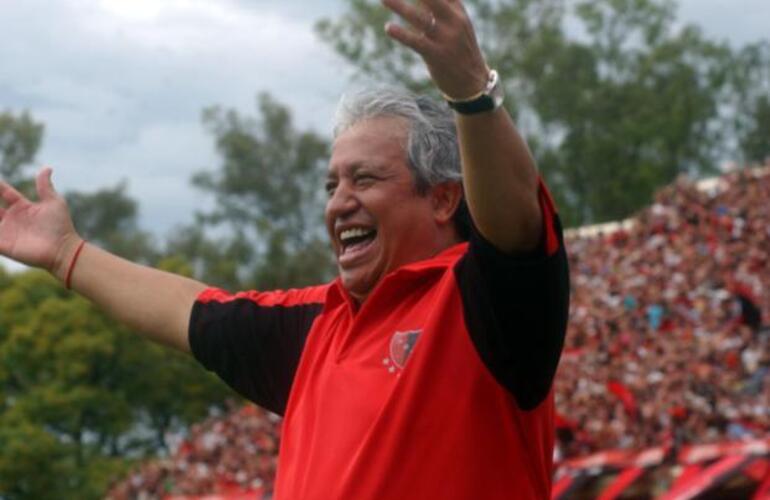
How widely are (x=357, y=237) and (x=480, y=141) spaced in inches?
21.7

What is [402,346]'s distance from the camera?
2.88 m

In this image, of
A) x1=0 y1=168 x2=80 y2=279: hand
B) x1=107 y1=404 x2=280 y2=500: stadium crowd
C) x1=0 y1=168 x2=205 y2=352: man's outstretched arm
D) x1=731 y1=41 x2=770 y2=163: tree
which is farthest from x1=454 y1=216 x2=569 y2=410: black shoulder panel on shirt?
x1=731 y1=41 x2=770 y2=163: tree

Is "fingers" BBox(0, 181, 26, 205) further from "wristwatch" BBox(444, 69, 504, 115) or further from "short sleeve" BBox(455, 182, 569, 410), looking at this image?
"wristwatch" BBox(444, 69, 504, 115)

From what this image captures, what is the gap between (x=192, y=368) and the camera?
34.2 metres

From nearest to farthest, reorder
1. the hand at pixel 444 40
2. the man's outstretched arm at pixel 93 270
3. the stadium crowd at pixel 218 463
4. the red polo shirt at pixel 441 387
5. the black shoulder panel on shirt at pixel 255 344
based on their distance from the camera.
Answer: the hand at pixel 444 40, the red polo shirt at pixel 441 387, the black shoulder panel on shirt at pixel 255 344, the man's outstretched arm at pixel 93 270, the stadium crowd at pixel 218 463

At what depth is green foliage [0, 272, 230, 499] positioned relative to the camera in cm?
2944

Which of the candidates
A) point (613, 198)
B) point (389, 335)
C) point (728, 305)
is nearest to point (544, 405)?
point (389, 335)

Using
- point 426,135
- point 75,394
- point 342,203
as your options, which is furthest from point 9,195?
point 75,394

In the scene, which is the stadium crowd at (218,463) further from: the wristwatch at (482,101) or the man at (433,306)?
the wristwatch at (482,101)

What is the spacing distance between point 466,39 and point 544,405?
27.9 inches

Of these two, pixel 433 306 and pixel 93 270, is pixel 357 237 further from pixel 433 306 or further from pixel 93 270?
pixel 93 270

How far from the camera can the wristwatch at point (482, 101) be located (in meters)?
2.49

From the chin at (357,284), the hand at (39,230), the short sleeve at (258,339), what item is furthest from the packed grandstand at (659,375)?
the chin at (357,284)

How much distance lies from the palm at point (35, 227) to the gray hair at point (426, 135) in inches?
35.6
